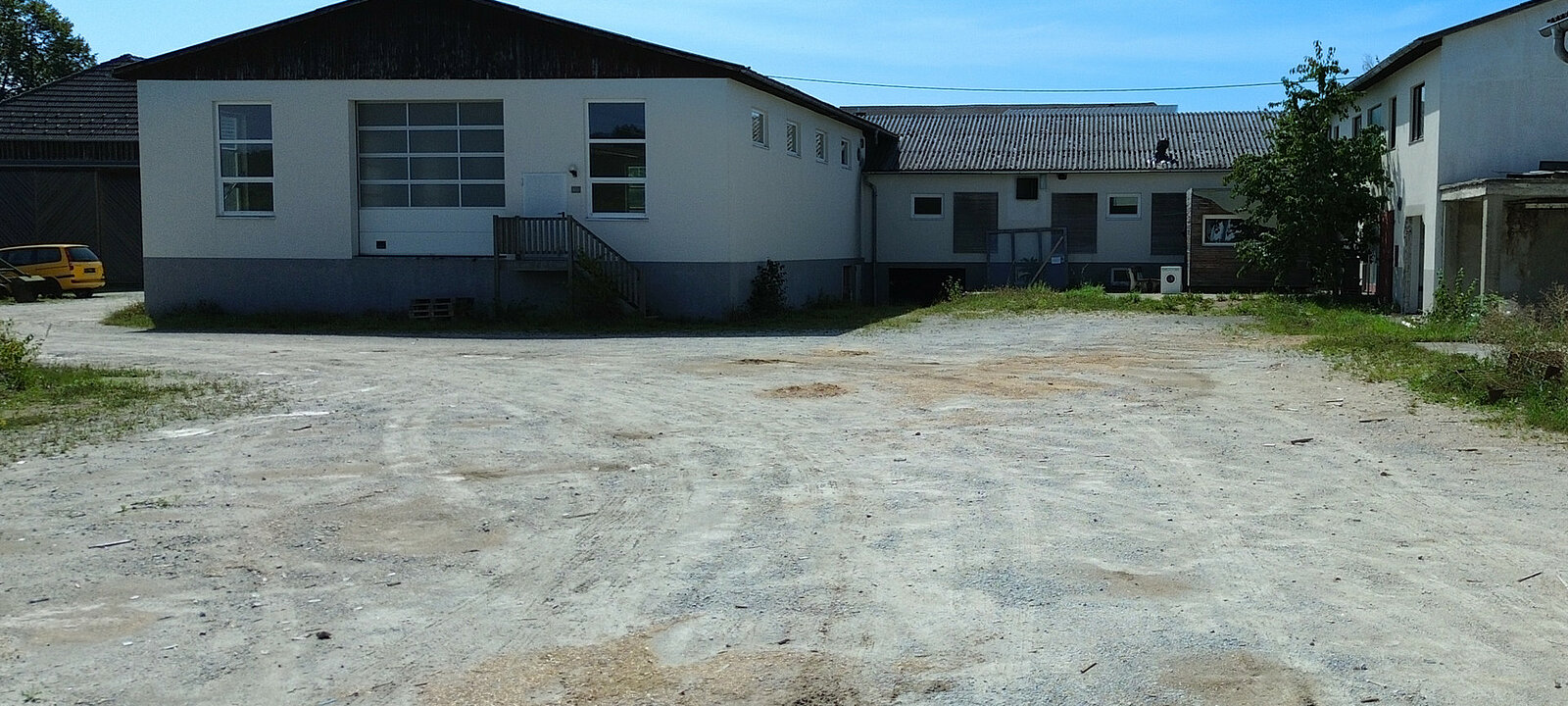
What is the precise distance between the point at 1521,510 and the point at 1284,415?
4112 mm

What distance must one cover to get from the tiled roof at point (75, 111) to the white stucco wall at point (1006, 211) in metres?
22.4

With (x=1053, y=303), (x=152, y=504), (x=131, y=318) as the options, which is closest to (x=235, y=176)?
(x=131, y=318)

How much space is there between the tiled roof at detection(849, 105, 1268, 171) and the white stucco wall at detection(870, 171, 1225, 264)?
392 millimetres

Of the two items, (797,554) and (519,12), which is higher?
(519,12)

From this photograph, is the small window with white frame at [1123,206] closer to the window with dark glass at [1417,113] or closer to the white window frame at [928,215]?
the white window frame at [928,215]

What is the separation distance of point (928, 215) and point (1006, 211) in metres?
2.19

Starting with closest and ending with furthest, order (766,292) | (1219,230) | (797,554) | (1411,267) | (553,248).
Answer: (797,554)
(553,248)
(1411,267)
(766,292)
(1219,230)

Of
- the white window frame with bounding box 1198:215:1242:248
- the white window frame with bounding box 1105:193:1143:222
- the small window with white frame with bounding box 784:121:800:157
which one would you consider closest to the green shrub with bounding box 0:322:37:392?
the small window with white frame with bounding box 784:121:800:157

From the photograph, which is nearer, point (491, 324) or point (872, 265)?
point (491, 324)

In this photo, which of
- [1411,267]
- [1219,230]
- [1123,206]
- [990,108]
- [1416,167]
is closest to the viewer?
[1416,167]

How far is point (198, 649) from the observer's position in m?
5.64

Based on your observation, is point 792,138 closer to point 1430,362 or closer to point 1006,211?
point 1006,211

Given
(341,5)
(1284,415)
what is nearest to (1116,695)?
(1284,415)

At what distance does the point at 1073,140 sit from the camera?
40.1m
